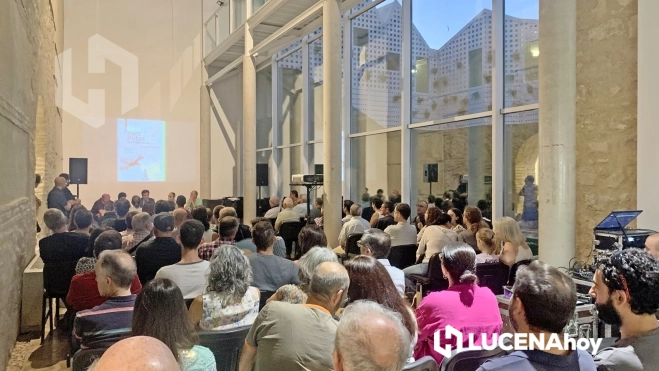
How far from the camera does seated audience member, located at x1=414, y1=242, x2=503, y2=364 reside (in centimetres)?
250

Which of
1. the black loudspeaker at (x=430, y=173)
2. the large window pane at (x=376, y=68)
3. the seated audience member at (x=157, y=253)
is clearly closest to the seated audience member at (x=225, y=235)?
the seated audience member at (x=157, y=253)

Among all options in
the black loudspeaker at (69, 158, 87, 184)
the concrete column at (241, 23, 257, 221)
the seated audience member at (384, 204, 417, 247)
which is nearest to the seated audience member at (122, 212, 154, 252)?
the seated audience member at (384, 204, 417, 247)

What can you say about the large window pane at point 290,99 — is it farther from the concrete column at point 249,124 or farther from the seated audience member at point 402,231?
the seated audience member at point 402,231

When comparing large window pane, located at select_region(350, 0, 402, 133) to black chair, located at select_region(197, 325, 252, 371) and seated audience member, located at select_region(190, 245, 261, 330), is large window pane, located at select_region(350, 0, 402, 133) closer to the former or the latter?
seated audience member, located at select_region(190, 245, 261, 330)

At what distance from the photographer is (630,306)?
5.92 ft

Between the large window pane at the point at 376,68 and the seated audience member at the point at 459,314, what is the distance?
21.6ft

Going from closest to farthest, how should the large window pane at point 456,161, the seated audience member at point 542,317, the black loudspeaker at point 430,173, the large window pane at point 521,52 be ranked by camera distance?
the seated audience member at point 542,317 → the large window pane at point 521,52 → the large window pane at point 456,161 → the black loudspeaker at point 430,173

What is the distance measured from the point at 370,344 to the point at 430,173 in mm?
7089

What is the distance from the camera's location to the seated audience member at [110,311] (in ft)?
7.73

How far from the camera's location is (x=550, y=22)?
441 cm

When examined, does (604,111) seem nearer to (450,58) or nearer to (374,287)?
(374,287)

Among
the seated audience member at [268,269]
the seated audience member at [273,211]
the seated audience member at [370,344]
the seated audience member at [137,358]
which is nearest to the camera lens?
the seated audience member at [137,358]

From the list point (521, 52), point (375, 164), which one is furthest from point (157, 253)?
point (375, 164)

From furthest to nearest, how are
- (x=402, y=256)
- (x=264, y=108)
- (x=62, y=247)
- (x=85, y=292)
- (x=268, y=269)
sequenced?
(x=264, y=108) < (x=402, y=256) < (x=62, y=247) < (x=268, y=269) < (x=85, y=292)
